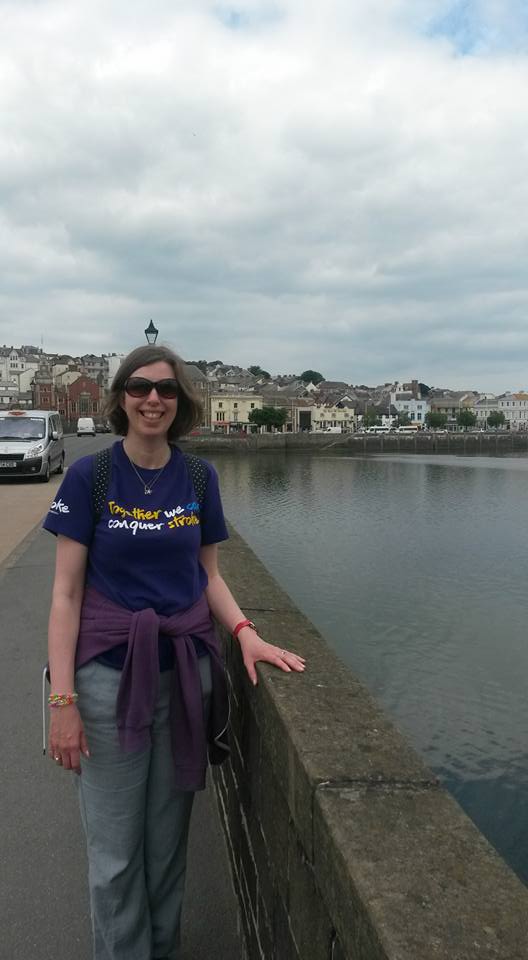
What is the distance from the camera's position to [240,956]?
8.40 feet

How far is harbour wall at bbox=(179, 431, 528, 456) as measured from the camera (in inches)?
3593

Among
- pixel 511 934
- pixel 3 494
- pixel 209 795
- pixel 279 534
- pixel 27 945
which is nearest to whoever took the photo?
pixel 511 934

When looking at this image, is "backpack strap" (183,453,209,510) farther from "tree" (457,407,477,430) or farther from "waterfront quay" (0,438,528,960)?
"tree" (457,407,477,430)

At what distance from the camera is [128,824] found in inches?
83.8

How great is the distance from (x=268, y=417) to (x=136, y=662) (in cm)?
13018

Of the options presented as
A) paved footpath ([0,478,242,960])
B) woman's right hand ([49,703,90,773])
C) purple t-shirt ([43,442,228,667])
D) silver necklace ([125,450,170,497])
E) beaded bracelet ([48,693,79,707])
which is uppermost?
silver necklace ([125,450,170,497])

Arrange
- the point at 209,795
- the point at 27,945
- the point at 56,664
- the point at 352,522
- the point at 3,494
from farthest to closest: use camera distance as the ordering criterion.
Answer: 1. the point at 352,522
2. the point at 3,494
3. the point at 209,795
4. the point at 27,945
5. the point at 56,664

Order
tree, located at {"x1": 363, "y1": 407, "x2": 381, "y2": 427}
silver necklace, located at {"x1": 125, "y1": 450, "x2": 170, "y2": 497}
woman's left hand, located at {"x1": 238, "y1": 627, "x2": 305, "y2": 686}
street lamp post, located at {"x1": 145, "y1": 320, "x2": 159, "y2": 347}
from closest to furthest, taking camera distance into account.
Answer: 1. silver necklace, located at {"x1": 125, "y1": 450, "x2": 170, "y2": 497}
2. woman's left hand, located at {"x1": 238, "y1": 627, "x2": 305, "y2": 686}
3. street lamp post, located at {"x1": 145, "y1": 320, "x2": 159, "y2": 347}
4. tree, located at {"x1": 363, "y1": 407, "x2": 381, "y2": 427}

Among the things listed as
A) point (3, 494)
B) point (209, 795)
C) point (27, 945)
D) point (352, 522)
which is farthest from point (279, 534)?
point (27, 945)

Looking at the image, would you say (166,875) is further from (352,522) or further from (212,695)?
(352,522)

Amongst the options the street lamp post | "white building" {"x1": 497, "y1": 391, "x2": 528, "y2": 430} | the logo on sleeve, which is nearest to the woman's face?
the logo on sleeve

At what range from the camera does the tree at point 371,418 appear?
159500 mm

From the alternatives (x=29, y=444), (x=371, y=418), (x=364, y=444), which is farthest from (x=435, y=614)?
(x=371, y=418)

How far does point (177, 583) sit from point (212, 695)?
394 millimetres
